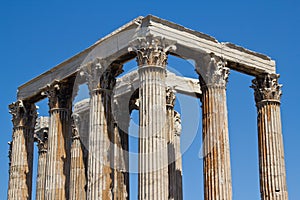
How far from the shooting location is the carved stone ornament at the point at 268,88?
34375 millimetres

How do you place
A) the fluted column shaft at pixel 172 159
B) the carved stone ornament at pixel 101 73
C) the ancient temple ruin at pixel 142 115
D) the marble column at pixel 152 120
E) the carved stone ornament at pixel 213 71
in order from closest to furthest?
the marble column at pixel 152 120, the ancient temple ruin at pixel 142 115, the carved stone ornament at pixel 213 71, the carved stone ornament at pixel 101 73, the fluted column shaft at pixel 172 159

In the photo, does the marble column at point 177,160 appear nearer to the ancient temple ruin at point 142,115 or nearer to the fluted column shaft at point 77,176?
the ancient temple ruin at point 142,115

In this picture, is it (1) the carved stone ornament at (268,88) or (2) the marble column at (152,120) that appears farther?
(1) the carved stone ornament at (268,88)

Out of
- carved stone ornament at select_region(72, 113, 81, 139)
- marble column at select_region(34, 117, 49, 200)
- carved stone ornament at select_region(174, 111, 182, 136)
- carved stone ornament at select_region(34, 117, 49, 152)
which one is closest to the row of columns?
carved stone ornament at select_region(72, 113, 81, 139)

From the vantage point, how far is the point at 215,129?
31.2 m

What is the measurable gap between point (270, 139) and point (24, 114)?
14.7 meters

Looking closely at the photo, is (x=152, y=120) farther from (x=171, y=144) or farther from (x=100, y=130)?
(x=171, y=144)

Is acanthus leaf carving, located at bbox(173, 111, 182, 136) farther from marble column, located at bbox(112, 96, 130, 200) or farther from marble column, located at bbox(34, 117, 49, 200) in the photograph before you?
marble column, located at bbox(34, 117, 49, 200)

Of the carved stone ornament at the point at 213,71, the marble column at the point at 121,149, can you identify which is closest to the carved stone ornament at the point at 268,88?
the carved stone ornament at the point at 213,71

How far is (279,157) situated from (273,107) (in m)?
2.73

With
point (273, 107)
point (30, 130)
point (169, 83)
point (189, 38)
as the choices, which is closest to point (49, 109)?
point (30, 130)

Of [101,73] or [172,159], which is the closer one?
[101,73]

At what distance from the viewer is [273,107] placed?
3434cm

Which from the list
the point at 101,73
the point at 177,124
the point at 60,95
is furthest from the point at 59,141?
the point at 177,124
